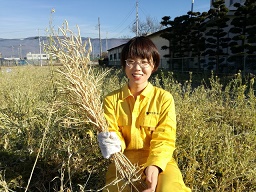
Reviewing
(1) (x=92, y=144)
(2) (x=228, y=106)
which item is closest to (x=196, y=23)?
(2) (x=228, y=106)

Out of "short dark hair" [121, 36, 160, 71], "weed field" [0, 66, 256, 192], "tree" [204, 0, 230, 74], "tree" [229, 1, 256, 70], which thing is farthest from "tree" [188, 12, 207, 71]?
"short dark hair" [121, 36, 160, 71]

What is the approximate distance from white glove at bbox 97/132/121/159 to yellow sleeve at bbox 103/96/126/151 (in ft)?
0.59

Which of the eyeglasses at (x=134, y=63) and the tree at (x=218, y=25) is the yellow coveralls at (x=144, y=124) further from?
the tree at (x=218, y=25)

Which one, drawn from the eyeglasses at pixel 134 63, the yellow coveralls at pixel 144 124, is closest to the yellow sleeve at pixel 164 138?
the yellow coveralls at pixel 144 124

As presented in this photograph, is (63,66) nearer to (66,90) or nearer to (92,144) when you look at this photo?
(66,90)

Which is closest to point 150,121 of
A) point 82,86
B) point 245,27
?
point 82,86

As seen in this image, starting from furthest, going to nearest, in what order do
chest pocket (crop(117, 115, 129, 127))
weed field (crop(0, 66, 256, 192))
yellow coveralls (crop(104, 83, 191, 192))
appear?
weed field (crop(0, 66, 256, 192))
chest pocket (crop(117, 115, 129, 127))
yellow coveralls (crop(104, 83, 191, 192))

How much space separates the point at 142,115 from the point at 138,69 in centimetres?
30

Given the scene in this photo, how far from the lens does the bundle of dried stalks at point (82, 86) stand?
4.40ft

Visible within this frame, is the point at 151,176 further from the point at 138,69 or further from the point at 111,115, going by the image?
the point at 138,69

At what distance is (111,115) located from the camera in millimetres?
1593

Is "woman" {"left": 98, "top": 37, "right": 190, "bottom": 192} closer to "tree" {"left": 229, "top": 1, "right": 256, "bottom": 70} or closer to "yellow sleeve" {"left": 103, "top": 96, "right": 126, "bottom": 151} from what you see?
"yellow sleeve" {"left": 103, "top": 96, "right": 126, "bottom": 151}

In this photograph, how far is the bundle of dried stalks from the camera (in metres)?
1.34

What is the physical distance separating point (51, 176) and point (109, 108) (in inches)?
35.2
